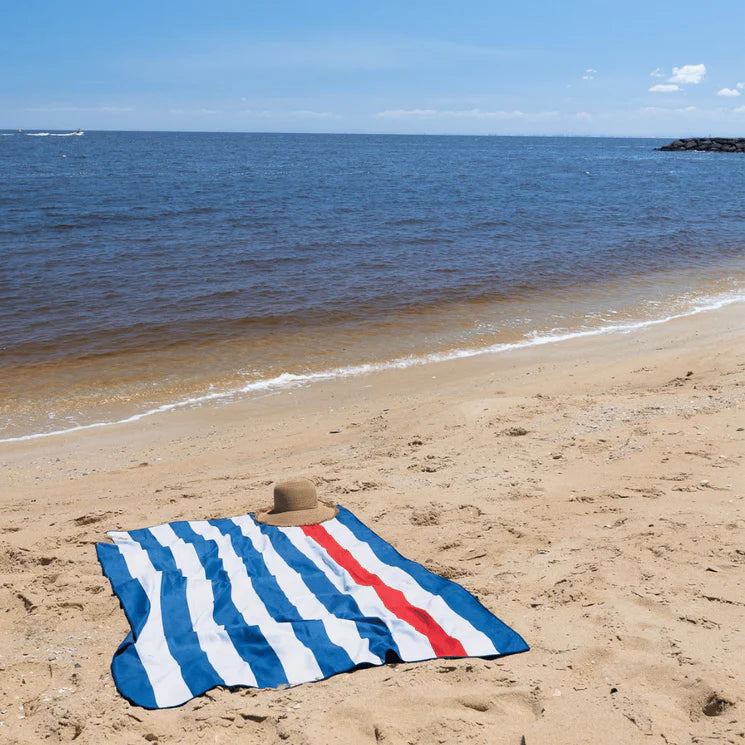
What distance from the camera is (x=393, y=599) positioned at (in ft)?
15.8

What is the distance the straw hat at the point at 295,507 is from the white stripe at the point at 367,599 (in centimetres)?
13

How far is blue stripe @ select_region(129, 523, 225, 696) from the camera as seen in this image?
160 inches

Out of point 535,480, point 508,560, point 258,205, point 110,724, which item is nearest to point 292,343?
point 535,480

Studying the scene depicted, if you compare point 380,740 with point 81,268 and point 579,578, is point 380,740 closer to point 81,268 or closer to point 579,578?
point 579,578

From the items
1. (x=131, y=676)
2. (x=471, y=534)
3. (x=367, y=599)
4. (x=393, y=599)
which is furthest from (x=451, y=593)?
(x=131, y=676)

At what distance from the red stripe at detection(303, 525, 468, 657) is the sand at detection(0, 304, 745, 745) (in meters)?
0.13

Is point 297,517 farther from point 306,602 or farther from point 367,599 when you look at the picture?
point 367,599

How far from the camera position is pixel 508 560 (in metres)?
5.28

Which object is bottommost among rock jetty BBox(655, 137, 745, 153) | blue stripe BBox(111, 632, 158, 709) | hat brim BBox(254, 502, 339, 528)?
blue stripe BBox(111, 632, 158, 709)

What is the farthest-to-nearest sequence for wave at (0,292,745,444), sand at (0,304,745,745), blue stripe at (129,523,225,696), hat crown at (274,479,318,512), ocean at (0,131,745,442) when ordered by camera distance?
ocean at (0,131,745,442) < wave at (0,292,745,444) < hat crown at (274,479,318,512) < blue stripe at (129,523,225,696) < sand at (0,304,745,745)

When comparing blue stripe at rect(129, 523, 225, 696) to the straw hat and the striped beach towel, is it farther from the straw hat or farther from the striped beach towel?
the straw hat

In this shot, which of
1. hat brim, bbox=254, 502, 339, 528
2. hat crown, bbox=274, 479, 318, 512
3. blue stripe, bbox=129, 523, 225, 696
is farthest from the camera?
hat crown, bbox=274, 479, 318, 512

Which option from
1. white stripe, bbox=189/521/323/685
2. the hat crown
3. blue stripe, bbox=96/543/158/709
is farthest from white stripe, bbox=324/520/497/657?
blue stripe, bbox=96/543/158/709

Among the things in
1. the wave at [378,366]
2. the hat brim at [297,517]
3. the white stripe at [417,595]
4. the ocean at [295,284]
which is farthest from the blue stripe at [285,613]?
the ocean at [295,284]
